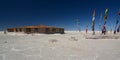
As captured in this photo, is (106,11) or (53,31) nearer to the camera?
(106,11)

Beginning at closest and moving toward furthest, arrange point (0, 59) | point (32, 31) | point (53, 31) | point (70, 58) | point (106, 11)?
point (0, 59), point (70, 58), point (106, 11), point (32, 31), point (53, 31)

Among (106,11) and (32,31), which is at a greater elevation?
(106,11)

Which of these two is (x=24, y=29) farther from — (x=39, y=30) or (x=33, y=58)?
(x=33, y=58)

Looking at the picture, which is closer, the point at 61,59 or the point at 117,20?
the point at 61,59

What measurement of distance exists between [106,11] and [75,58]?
20.9 meters

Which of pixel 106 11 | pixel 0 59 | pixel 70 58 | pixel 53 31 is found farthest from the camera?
pixel 53 31

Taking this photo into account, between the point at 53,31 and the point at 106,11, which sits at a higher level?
the point at 106,11

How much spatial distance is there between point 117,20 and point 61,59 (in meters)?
23.6

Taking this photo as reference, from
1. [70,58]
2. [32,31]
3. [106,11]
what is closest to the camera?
[70,58]

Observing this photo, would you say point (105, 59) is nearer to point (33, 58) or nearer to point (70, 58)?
point (70, 58)

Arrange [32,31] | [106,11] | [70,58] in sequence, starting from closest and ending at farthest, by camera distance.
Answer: [70,58] → [106,11] → [32,31]

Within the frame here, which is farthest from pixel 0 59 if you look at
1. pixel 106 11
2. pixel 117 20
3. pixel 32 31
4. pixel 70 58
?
pixel 32 31

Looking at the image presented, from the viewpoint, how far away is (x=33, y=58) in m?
6.66

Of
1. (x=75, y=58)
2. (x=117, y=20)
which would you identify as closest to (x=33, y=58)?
(x=75, y=58)
